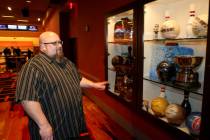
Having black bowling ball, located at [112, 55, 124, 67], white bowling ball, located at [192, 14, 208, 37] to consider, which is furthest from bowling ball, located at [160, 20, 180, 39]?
black bowling ball, located at [112, 55, 124, 67]

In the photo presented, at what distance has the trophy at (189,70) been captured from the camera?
1771 mm

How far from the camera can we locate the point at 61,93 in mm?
1610

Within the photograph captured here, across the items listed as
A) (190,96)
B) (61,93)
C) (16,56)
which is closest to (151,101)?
(190,96)

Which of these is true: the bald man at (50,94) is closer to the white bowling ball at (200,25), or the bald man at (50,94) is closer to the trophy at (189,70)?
the trophy at (189,70)

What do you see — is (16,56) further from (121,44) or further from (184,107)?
(184,107)

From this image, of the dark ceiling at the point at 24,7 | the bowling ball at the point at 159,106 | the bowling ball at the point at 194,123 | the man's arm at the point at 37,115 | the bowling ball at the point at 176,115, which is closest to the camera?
the man's arm at the point at 37,115

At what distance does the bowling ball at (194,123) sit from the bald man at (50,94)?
0.94m

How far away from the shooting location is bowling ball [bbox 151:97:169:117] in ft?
6.77

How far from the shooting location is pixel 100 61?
3.65 meters

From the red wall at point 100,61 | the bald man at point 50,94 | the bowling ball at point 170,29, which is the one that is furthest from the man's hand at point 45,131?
the bowling ball at point 170,29

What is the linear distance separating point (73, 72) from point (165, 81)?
37.8 inches

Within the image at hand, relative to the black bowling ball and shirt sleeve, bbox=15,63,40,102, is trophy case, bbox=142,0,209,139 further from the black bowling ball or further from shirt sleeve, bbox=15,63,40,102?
shirt sleeve, bbox=15,63,40,102

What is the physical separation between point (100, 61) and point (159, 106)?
1784 mm

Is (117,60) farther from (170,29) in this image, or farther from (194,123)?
(194,123)
